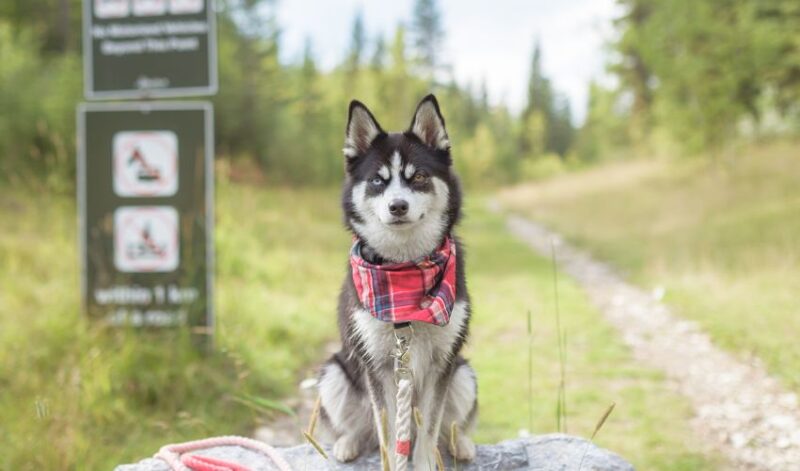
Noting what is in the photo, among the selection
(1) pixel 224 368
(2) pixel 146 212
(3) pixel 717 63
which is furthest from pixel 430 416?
(3) pixel 717 63

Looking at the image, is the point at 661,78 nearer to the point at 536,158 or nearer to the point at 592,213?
the point at 592,213

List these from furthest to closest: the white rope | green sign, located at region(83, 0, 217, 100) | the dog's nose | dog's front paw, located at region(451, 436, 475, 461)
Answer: green sign, located at region(83, 0, 217, 100) < dog's front paw, located at region(451, 436, 475, 461) < the dog's nose < the white rope

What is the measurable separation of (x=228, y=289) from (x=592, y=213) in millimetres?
12301

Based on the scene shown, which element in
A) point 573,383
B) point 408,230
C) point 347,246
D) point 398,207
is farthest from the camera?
point 347,246

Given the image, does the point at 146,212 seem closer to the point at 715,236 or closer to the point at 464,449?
the point at 464,449

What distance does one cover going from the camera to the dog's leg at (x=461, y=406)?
2.66 m

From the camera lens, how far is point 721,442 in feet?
12.6

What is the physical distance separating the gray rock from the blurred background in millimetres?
224

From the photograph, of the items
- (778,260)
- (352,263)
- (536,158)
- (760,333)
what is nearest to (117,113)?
(352,263)

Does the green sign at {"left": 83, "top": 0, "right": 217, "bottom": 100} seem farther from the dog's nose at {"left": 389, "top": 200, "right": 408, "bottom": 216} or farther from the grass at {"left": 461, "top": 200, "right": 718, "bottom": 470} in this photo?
the dog's nose at {"left": 389, "top": 200, "right": 408, "bottom": 216}

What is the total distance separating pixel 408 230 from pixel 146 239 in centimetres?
297

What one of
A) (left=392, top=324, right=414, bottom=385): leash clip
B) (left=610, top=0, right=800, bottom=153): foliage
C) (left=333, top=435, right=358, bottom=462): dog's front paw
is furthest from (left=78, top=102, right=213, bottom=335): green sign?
(left=610, top=0, right=800, bottom=153): foliage

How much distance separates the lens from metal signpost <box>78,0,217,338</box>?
4.61m

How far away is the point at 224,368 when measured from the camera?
444cm
